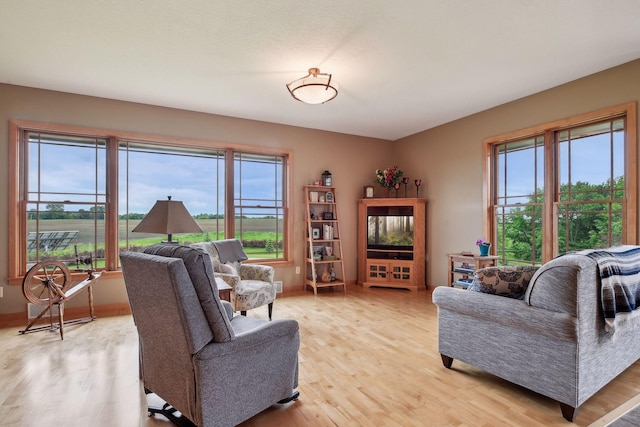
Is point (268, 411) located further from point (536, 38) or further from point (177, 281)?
point (536, 38)

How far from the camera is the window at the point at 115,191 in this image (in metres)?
3.96

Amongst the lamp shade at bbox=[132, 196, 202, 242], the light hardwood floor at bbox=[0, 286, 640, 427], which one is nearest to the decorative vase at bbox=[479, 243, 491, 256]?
the light hardwood floor at bbox=[0, 286, 640, 427]

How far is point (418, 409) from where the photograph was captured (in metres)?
2.07

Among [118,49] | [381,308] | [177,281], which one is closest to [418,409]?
[177,281]

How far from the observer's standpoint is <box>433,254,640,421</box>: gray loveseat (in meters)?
1.89

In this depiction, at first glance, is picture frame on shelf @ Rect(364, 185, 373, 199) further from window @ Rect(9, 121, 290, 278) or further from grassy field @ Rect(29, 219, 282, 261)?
grassy field @ Rect(29, 219, 282, 261)

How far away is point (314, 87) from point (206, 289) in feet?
7.90

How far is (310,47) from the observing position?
298cm

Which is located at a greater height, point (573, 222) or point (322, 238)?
point (573, 222)

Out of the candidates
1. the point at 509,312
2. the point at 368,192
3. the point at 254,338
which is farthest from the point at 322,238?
the point at 254,338

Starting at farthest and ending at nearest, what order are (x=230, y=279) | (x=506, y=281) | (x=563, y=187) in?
(x=563, y=187)
(x=230, y=279)
(x=506, y=281)

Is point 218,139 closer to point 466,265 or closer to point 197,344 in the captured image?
point 197,344

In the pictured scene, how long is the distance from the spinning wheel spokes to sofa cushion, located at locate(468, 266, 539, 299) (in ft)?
12.9

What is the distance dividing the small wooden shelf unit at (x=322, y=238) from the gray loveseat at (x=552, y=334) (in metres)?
3.13
